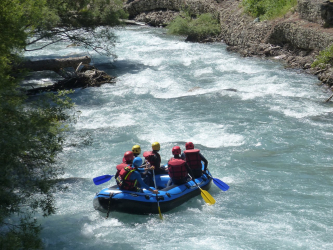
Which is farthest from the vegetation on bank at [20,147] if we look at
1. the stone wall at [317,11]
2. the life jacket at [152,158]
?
the stone wall at [317,11]

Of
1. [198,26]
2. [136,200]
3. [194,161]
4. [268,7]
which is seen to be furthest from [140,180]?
[198,26]

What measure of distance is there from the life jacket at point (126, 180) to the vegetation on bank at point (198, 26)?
54.0 feet

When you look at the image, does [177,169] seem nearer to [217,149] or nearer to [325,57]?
[217,149]

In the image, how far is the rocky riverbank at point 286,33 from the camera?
1627 centimetres

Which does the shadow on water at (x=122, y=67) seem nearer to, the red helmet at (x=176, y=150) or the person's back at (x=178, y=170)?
the red helmet at (x=176, y=150)

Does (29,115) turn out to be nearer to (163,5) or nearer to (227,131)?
(227,131)

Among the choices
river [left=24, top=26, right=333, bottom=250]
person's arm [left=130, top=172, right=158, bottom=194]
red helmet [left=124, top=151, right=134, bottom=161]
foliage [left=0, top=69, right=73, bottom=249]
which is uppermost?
foliage [left=0, top=69, right=73, bottom=249]

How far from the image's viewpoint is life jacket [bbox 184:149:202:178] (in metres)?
8.09

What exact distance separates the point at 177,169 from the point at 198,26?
16615mm

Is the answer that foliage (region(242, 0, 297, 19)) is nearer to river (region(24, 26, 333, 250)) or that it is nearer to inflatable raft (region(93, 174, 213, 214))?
river (region(24, 26, 333, 250))

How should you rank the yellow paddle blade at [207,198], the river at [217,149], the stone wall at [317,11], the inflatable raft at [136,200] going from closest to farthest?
1. the river at [217,149]
2. the inflatable raft at [136,200]
3. the yellow paddle blade at [207,198]
4. the stone wall at [317,11]

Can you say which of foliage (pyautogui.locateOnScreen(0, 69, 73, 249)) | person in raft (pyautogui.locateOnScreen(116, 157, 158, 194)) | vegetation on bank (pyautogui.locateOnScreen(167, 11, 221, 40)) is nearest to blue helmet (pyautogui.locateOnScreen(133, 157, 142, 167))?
person in raft (pyautogui.locateOnScreen(116, 157, 158, 194))

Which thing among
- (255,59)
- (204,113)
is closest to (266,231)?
(204,113)

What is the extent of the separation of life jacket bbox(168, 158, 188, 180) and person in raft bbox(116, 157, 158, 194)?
632 millimetres
